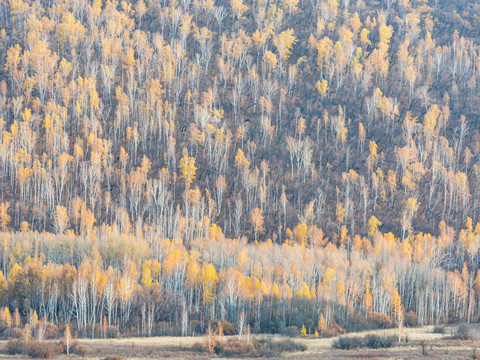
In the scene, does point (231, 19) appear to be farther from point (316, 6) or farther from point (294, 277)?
point (294, 277)

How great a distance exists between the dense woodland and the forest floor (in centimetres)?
671

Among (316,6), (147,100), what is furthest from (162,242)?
(316,6)

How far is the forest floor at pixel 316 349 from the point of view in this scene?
62.2 meters

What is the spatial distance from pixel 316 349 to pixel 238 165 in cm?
7178

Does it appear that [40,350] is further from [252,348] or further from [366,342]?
[366,342]

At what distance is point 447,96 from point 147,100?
7410 centimetres

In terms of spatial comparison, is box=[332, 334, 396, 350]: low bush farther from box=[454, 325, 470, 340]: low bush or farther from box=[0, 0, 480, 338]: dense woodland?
box=[454, 325, 470, 340]: low bush

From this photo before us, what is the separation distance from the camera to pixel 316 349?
68062mm

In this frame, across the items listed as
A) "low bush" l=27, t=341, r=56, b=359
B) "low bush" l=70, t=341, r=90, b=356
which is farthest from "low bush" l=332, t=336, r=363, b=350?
"low bush" l=27, t=341, r=56, b=359

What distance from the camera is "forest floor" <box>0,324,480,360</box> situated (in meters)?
62.2

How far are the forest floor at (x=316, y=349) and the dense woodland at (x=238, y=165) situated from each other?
6.71m

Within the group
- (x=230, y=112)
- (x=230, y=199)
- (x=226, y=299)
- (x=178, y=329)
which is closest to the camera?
(x=178, y=329)

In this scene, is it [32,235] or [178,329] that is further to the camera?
[32,235]

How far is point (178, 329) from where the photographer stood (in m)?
81.8
